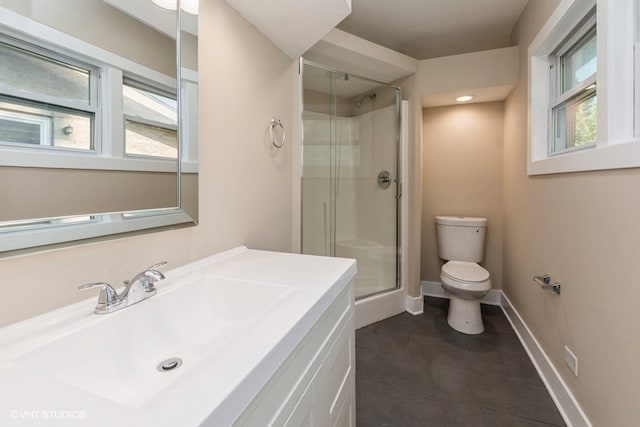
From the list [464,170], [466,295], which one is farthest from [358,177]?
[466,295]

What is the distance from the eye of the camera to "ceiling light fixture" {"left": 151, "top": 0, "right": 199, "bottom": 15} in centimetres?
99

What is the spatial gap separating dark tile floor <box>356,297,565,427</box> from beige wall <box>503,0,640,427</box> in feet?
0.74

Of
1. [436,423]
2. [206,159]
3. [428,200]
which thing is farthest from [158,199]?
[428,200]

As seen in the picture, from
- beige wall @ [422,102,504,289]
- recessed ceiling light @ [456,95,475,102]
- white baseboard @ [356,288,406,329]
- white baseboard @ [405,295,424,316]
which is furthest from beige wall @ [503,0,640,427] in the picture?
white baseboard @ [356,288,406,329]

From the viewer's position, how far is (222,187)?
129 centimetres

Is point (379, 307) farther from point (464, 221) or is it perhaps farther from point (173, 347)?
point (173, 347)

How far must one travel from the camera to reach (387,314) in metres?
2.50

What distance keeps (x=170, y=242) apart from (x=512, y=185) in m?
2.58

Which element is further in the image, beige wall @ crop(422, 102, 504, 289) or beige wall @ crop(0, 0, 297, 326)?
beige wall @ crop(422, 102, 504, 289)

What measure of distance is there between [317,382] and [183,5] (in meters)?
1.36

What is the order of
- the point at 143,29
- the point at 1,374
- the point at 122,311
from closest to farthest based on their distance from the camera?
the point at 1,374, the point at 122,311, the point at 143,29

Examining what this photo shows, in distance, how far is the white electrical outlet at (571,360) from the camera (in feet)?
4.47

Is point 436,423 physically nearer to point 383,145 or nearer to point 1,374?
point 1,374

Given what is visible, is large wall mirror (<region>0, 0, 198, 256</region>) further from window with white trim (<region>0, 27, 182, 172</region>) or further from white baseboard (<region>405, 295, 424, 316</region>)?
white baseboard (<region>405, 295, 424, 316</region>)
